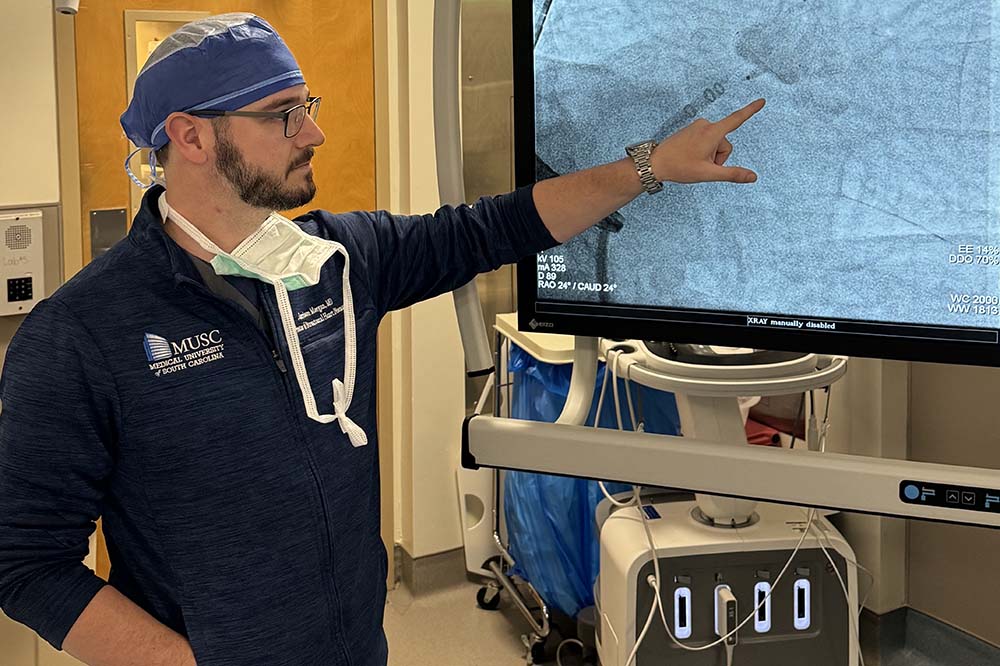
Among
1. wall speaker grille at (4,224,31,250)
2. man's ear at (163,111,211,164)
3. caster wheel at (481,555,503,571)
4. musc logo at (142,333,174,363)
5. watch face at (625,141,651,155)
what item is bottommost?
caster wheel at (481,555,503,571)

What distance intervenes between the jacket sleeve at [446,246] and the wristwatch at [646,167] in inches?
7.4

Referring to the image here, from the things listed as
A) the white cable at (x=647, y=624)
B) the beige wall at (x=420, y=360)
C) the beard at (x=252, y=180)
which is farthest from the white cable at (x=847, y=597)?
the beige wall at (x=420, y=360)

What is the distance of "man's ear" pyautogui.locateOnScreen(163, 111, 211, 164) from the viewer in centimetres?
164

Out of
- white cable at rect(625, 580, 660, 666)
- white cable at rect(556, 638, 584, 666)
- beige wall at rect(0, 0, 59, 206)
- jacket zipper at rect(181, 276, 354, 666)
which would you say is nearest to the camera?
jacket zipper at rect(181, 276, 354, 666)

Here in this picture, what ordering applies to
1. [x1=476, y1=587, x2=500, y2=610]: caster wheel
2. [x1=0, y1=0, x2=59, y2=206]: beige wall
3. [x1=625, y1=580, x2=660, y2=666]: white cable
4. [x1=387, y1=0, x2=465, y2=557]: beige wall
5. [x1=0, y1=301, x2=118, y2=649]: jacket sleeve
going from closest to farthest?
[x1=0, y1=301, x2=118, y2=649]: jacket sleeve → [x1=625, y1=580, x2=660, y2=666]: white cable → [x1=0, y1=0, x2=59, y2=206]: beige wall → [x1=387, y1=0, x2=465, y2=557]: beige wall → [x1=476, y1=587, x2=500, y2=610]: caster wheel

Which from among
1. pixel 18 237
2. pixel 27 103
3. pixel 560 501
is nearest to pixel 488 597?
pixel 560 501

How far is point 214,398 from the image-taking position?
1.57 metres

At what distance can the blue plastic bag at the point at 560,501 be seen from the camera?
297cm

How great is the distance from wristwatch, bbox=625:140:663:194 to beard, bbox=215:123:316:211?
1.62 ft

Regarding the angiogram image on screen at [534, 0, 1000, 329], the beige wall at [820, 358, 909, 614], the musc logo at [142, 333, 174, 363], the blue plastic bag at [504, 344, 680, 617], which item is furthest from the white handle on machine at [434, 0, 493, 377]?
the beige wall at [820, 358, 909, 614]

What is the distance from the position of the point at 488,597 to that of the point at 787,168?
2184 millimetres

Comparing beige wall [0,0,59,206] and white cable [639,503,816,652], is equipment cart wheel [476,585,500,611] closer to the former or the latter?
white cable [639,503,816,652]

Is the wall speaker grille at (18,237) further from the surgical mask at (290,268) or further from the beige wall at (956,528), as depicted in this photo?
the beige wall at (956,528)

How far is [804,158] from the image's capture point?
5.23ft
